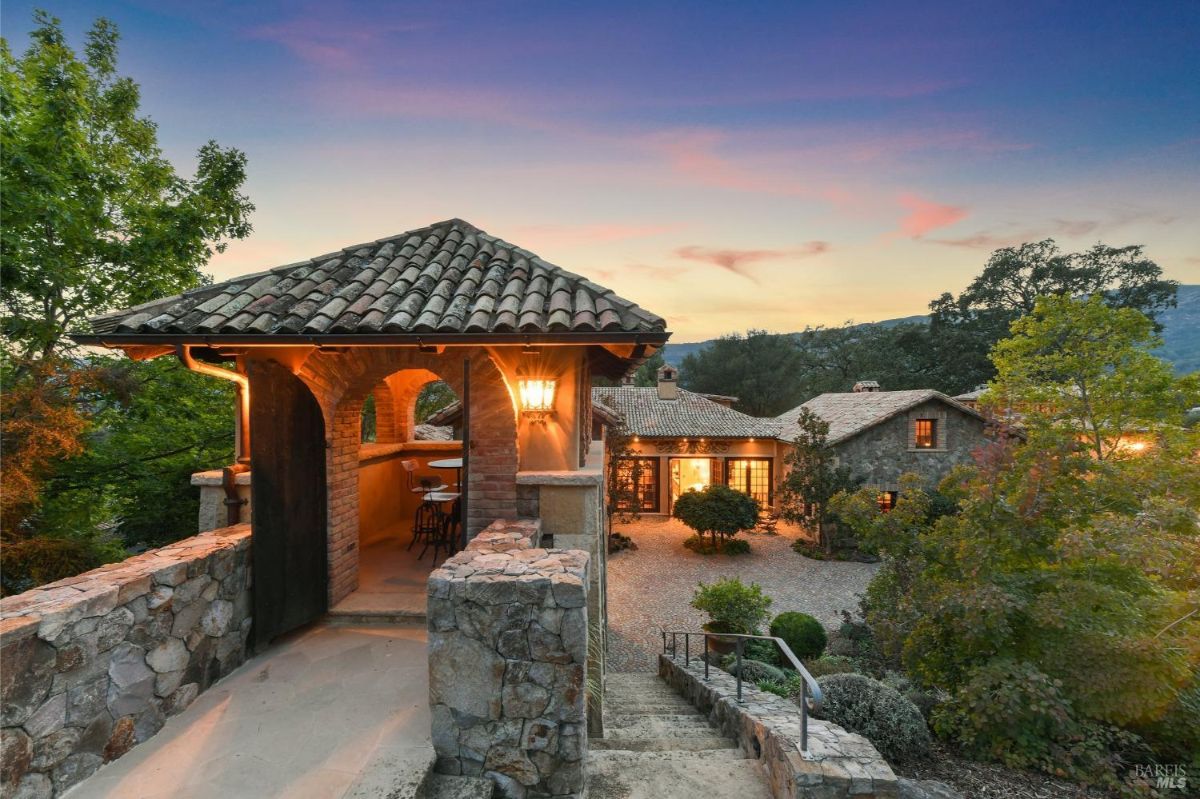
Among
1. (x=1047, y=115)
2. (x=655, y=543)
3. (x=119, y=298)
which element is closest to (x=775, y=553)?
(x=655, y=543)

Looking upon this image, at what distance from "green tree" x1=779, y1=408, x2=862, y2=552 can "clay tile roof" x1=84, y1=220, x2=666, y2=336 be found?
1391 cm

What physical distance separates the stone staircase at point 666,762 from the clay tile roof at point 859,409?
13705 mm

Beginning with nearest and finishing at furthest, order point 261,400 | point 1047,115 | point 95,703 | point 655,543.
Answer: point 95,703, point 261,400, point 1047,115, point 655,543

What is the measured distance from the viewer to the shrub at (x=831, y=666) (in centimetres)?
814

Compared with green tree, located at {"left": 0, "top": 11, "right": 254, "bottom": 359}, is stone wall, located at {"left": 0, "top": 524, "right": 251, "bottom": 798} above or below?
below

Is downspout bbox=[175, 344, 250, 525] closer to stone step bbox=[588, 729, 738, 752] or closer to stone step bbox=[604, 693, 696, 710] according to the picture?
stone step bbox=[588, 729, 738, 752]

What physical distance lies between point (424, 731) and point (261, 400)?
3.09 meters

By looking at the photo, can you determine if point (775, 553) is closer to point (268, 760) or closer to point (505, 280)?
point (505, 280)

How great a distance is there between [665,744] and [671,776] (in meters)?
1.05

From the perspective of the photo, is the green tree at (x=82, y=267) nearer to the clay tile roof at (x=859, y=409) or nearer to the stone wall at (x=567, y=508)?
the stone wall at (x=567, y=508)

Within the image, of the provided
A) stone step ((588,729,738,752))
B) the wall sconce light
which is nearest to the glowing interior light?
the wall sconce light

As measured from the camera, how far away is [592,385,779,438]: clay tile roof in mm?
19547

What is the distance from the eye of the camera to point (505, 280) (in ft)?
16.4

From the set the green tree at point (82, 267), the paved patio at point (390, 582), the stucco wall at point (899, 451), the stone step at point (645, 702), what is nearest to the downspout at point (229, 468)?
the paved patio at point (390, 582)
